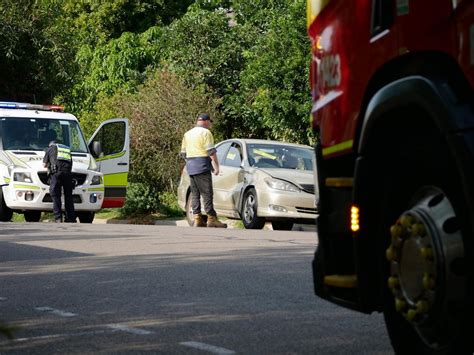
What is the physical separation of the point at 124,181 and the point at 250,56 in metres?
12.5

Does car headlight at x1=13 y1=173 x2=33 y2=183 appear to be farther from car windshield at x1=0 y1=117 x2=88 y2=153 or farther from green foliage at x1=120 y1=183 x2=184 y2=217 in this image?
green foliage at x1=120 y1=183 x2=184 y2=217

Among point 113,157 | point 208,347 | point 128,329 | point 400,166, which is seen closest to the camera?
point 400,166

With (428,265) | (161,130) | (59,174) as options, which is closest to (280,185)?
(59,174)

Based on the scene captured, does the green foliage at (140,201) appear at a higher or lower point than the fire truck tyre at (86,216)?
higher

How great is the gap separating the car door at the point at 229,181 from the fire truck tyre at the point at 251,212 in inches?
11.5

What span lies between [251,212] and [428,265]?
643 inches

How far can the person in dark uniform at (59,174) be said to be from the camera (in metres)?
23.4

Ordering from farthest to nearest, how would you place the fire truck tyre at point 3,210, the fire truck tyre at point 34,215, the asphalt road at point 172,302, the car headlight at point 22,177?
the fire truck tyre at point 34,215, the fire truck tyre at point 3,210, the car headlight at point 22,177, the asphalt road at point 172,302

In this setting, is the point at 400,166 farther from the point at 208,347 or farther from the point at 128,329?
the point at 128,329

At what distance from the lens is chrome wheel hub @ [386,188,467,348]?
14.7 feet

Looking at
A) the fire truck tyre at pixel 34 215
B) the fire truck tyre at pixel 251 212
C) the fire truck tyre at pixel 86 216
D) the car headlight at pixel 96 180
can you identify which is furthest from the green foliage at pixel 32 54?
the fire truck tyre at pixel 251 212

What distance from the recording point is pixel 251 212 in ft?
68.7

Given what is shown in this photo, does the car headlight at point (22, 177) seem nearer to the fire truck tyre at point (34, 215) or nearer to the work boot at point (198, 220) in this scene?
the fire truck tyre at point (34, 215)

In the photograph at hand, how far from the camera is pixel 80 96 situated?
4481 centimetres
